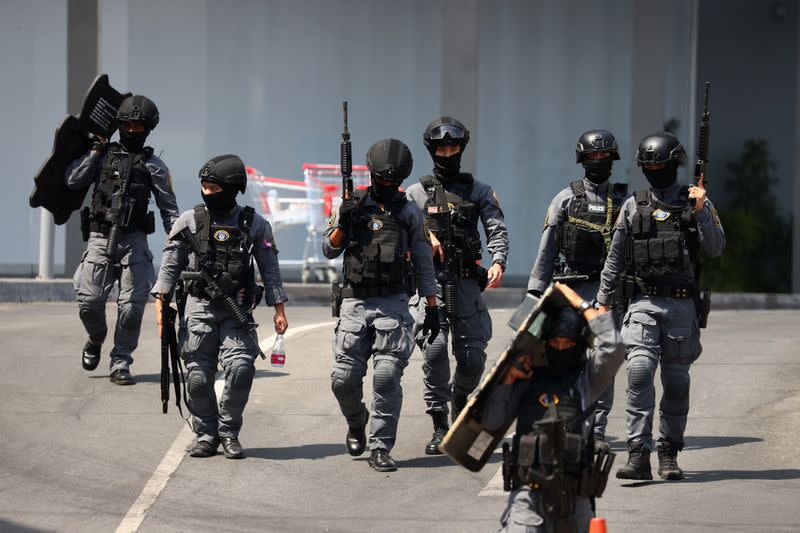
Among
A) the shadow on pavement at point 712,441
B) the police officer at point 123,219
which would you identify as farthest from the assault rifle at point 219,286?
the shadow on pavement at point 712,441

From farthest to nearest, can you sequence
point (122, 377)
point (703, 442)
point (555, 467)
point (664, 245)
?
point (122, 377) < point (703, 442) < point (664, 245) < point (555, 467)

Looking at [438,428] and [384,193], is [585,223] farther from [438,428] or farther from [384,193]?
[438,428]

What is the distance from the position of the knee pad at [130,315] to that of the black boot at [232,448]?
224cm

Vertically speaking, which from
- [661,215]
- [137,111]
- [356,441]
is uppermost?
[137,111]

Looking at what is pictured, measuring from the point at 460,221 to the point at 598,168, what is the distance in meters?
0.96

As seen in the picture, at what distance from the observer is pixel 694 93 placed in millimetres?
22406

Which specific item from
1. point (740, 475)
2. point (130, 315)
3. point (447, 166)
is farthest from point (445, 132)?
point (130, 315)

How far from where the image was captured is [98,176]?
11312 millimetres

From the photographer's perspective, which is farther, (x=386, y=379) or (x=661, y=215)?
(x=386, y=379)

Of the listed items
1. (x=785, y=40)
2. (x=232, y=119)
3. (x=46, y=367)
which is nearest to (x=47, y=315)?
(x=46, y=367)

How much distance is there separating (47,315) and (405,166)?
7491 millimetres

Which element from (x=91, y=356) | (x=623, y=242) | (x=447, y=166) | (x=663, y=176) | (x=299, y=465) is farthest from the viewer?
(x=91, y=356)

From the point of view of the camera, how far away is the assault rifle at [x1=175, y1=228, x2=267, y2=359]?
9.12m

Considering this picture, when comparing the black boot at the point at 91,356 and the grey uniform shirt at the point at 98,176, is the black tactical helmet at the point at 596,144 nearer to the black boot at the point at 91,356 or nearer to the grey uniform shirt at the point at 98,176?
the grey uniform shirt at the point at 98,176
